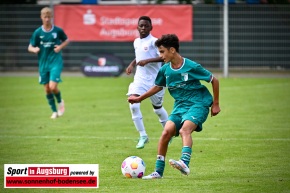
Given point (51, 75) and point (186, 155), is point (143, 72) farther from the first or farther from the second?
point (51, 75)

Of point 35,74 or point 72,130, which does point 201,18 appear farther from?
point 72,130

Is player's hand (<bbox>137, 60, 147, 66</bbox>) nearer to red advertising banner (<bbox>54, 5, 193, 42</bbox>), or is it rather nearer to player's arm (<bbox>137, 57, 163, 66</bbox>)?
player's arm (<bbox>137, 57, 163, 66</bbox>)

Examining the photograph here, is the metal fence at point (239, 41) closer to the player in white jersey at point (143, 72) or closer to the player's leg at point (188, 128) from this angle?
the player in white jersey at point (143, 72)

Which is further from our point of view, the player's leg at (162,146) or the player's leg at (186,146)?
the player's leg at (162,146)

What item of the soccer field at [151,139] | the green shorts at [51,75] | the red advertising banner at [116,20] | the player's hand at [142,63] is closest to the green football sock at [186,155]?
the soccer field at [151,139]

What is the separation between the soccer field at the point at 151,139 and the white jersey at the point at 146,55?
3.85 feet

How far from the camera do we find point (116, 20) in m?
30.4

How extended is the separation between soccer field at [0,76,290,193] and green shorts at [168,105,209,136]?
70 centimetres

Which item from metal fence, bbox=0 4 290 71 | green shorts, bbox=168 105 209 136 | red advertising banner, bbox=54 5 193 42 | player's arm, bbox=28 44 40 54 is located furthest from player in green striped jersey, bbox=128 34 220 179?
metal fence, bbox=0 4 290 71

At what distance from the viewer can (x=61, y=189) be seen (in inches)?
394

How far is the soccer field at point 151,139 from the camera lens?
1043 centimetres

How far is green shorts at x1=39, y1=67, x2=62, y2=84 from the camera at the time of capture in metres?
18.9

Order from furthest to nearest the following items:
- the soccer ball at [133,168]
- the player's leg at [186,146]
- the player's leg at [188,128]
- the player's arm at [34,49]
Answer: the player's arm at [34,49]
the soccer ball at [133,168]
the player's leg at [188,128]
the player's leg at [186,146]

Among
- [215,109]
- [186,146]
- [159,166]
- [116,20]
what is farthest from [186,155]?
[116,20]
